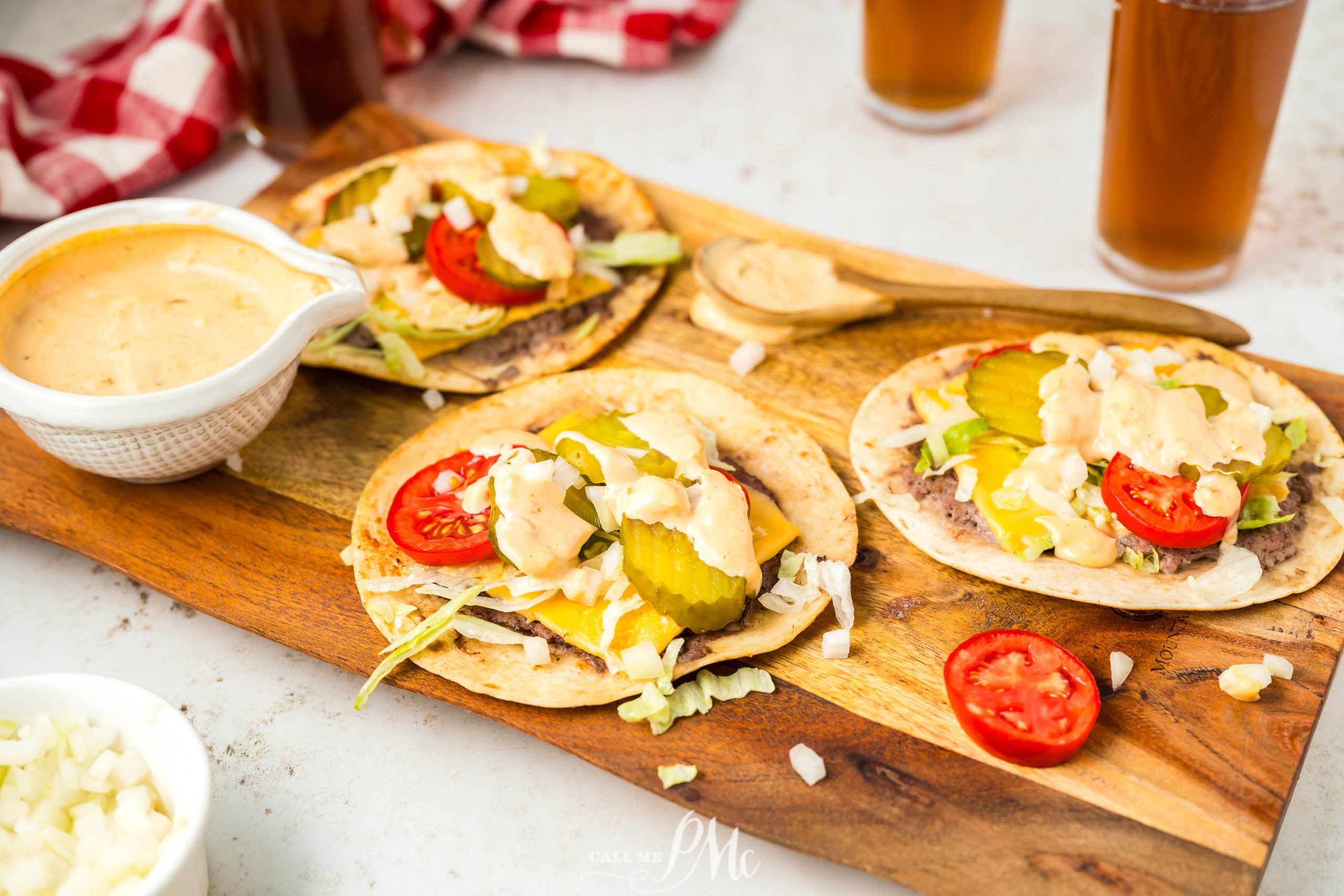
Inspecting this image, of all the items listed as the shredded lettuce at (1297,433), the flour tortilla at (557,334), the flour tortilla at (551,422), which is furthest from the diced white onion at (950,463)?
the flour tortilla at (557,334)

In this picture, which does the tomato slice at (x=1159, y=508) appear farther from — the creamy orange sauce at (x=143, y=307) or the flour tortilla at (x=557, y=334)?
the creamy orange sauce at (x=143, y=307)

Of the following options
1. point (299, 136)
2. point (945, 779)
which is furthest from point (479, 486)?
point (299, 136)

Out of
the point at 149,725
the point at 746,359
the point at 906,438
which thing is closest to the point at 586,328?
the point at 746,359

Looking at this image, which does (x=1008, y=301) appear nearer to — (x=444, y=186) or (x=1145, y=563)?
(x=1145, y=563)

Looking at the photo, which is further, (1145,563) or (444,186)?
(444,186)

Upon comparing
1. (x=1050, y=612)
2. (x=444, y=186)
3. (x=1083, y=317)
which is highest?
(x=444, y=186)
